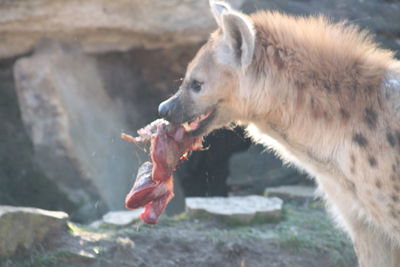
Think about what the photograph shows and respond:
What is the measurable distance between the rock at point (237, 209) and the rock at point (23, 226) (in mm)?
705

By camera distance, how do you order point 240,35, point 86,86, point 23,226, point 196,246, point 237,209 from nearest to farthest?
point 240,35 < point 23,226 < point 196,246 < point 237,209 < point 86,86

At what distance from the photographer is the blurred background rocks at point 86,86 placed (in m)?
3.66

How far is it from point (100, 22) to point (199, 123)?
1585 millimetres

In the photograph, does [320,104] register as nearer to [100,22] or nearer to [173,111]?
[173,111]

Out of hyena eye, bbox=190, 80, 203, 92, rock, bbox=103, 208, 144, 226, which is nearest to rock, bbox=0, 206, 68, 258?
rock, bbox=103, 208, 144, 226

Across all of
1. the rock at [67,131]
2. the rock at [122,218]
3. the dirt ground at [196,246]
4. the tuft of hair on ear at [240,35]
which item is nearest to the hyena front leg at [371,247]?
the dirt ground at [196,246]

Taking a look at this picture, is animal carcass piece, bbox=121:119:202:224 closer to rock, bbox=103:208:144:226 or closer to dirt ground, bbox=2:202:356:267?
dirt ground, bbox=2:202:356:267

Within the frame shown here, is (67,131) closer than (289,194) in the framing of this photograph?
No

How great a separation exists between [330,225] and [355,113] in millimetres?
1099

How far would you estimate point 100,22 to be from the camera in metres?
3.73

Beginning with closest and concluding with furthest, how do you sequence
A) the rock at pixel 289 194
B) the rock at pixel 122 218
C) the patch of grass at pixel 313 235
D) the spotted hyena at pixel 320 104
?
the spotted hyena at pixel 320 104
the patch of grass at pixel 313 235
the rock at pixel 122 218
the rock at pixel 289 194

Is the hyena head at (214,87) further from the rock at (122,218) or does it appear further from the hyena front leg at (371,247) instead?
the rock at (122,218)

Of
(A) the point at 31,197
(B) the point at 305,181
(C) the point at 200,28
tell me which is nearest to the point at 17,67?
(A) the point at 31,197

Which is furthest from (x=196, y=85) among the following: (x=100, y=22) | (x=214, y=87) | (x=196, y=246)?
(x=100, y=22)
